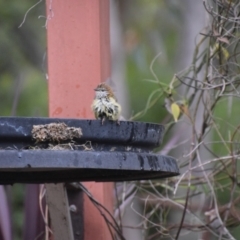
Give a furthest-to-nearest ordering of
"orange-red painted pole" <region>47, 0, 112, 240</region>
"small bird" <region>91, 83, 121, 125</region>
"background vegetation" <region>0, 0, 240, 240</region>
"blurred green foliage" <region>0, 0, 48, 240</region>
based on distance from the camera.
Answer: "blurred green foliage" <region>0, 0, 48, 240</region> → "background vegetation" <region>0, 0, 240, 240</region> → "orange-red painted pole" <region>47, 0, 112, 240</region> → "small bird" <region>91, 83, 121, 125</region>

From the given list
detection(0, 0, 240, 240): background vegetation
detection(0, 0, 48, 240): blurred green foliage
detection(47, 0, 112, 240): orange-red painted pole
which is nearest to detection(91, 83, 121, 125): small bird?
detection(47, 0, 112, 240): orange-red painted pole

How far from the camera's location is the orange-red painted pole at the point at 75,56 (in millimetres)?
2627

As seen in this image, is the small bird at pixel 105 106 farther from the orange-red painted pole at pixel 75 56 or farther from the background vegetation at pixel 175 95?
the background vegetation at pixel 175 95

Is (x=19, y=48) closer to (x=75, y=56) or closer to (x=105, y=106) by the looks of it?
(x=75, y=56)

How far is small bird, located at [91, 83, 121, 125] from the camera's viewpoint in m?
2.17

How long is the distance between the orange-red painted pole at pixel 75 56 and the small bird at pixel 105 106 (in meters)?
0.30

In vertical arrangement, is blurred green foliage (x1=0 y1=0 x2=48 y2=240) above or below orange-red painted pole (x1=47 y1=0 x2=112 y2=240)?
Answer: above

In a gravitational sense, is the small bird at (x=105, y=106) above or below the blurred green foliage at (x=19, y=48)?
below

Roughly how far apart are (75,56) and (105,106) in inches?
18.6

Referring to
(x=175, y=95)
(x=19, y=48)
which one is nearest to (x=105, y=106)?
(x=175, y=95)

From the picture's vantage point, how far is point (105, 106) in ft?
7.34

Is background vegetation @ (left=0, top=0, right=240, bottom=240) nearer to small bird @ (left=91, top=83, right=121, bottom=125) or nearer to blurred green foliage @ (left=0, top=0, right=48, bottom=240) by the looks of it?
blurred green foliage @ (left=0, top=0, right=48, bottom=240)

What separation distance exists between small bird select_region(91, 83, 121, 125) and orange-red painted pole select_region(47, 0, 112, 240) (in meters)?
0.30

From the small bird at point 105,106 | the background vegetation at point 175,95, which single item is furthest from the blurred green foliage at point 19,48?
the small bird at point 105,106
